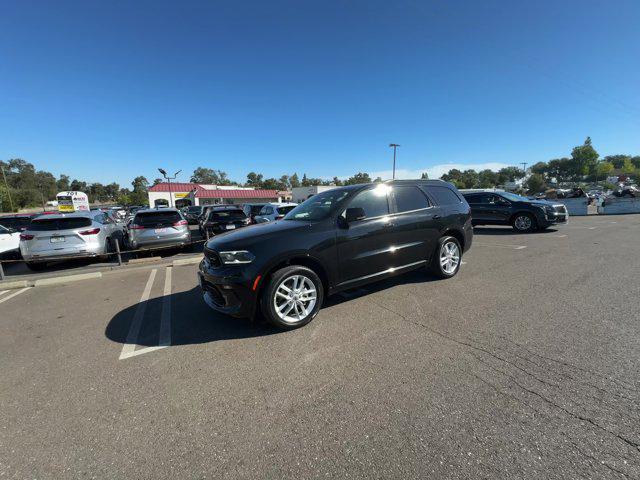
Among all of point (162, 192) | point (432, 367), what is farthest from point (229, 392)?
point (162, 192)

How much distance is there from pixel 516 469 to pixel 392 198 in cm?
376

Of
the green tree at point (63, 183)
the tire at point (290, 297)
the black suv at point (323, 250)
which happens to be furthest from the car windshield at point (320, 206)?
the green tree at point (63, 183)

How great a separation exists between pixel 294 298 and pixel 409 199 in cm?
273

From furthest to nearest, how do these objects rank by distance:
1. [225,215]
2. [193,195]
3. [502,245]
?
[193,195], [225,215], [502,245]

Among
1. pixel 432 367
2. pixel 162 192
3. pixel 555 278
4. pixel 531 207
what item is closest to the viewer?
pixel 432 367

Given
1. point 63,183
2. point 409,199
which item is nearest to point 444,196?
point 409,199

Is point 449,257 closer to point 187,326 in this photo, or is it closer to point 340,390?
point 340,390

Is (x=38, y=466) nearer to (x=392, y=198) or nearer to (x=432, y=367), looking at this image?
(x=432, y=367)

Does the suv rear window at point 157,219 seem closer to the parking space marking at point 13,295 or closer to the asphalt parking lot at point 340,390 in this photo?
the parking space marking at point 13,295

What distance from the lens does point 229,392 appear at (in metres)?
2.61

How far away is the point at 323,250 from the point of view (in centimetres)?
398

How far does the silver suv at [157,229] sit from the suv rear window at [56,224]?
3.88 feet

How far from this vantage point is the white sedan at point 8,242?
30.2 ft

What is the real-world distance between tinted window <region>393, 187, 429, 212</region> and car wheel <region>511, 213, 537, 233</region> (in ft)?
31.5
